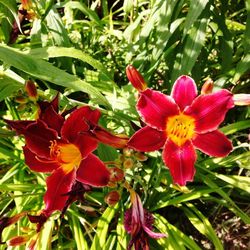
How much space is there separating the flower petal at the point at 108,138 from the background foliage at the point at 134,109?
274 millimetres

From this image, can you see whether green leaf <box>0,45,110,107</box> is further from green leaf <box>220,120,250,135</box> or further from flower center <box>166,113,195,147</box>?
green leaf <box>220,120,250,135</box>

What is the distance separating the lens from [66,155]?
3.30 ft

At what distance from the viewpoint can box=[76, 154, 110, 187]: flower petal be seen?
93cm

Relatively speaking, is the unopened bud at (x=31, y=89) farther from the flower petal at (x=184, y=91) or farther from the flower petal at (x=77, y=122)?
the flower petal at (x=184, y=91)

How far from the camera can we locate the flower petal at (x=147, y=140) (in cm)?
91

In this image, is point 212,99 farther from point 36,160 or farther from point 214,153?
point 36,160

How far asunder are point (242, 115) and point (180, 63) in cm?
41

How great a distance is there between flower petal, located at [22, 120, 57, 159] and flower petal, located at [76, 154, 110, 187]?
10cm

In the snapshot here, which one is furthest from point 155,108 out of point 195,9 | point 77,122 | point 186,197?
point 186,197

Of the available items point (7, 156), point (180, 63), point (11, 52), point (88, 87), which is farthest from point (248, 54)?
point (7, 156)

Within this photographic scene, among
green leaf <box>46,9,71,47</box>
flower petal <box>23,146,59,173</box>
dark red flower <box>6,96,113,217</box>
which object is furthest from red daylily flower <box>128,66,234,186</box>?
green leaf <box>46,9,71,47</box>

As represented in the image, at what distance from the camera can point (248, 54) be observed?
140 centimetres

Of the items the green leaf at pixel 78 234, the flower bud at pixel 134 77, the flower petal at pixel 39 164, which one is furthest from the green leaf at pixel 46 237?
the flower bud at pixel 134 77

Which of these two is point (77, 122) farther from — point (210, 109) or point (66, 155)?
point (210, 109)
